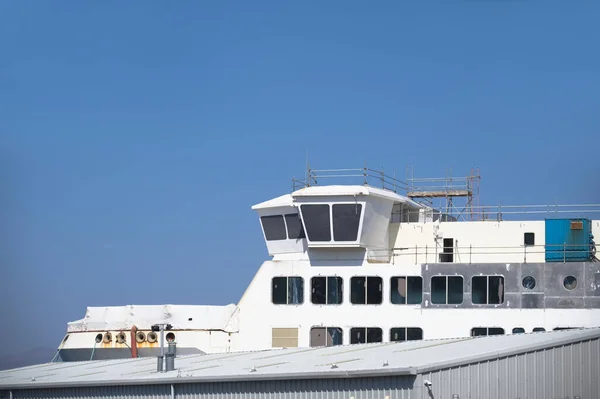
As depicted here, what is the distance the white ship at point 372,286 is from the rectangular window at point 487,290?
0.04 metres

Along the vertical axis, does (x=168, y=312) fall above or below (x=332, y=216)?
below

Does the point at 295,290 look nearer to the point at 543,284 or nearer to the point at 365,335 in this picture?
the point at 365,335

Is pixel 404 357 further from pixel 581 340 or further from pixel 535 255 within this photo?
pixel 535 255

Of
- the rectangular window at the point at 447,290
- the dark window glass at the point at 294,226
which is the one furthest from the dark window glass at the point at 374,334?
the dark window glass at the point at 294,226

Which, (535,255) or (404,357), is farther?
(535,255)

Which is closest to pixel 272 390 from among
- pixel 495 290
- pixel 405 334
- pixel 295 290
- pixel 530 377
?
pixel 530 377

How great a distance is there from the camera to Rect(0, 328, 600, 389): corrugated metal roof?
3033 centimetres

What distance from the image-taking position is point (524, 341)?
33.5m

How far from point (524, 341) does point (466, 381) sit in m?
4.20

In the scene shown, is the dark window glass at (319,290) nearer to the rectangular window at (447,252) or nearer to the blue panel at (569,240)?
the rectangular window at (447,252)

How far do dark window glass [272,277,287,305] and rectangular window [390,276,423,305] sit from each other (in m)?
4.71

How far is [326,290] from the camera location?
45.0 metres

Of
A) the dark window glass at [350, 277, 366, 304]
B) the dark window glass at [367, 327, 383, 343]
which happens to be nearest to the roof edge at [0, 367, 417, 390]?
the dark window glass at [367, 327, 383, 343]

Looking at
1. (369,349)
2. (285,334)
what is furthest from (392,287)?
(369,349)
